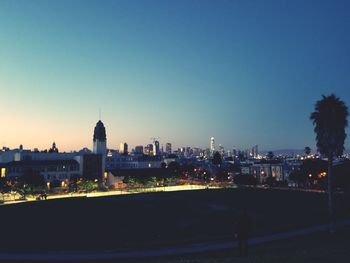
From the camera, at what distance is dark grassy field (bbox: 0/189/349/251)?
41.6 meters

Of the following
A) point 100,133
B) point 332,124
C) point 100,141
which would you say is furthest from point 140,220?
point 100,133

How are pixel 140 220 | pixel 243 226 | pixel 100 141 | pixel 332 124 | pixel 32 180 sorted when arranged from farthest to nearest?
pixel 100 141, pixel 32 180, pixel 140 220, pixel 332 124, pixel 243 226

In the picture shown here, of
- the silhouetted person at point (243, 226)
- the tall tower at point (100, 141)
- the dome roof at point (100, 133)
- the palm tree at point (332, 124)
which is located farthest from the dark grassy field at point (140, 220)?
the dome roof at point (100, 133)

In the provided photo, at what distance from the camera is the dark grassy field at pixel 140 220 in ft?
136

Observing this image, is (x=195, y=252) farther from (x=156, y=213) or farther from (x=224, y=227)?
(x=156, y=213)

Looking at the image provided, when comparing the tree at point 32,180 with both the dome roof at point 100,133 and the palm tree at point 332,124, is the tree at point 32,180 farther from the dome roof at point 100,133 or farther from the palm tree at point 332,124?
the palm tree at point 332,124

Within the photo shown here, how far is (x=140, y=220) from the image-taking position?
5438 cm

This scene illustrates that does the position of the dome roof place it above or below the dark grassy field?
above

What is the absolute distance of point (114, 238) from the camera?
1704 inches

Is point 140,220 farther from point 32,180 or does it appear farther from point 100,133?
point 100,133

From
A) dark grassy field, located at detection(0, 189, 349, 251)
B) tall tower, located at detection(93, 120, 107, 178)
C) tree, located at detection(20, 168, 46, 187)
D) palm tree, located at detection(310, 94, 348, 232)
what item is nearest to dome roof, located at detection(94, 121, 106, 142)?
tall tower, located at detection(93, 120, 107, 178)

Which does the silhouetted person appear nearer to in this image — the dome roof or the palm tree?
the palm tree

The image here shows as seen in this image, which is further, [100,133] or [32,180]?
[100,133]

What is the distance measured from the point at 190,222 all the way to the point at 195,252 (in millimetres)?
18958
